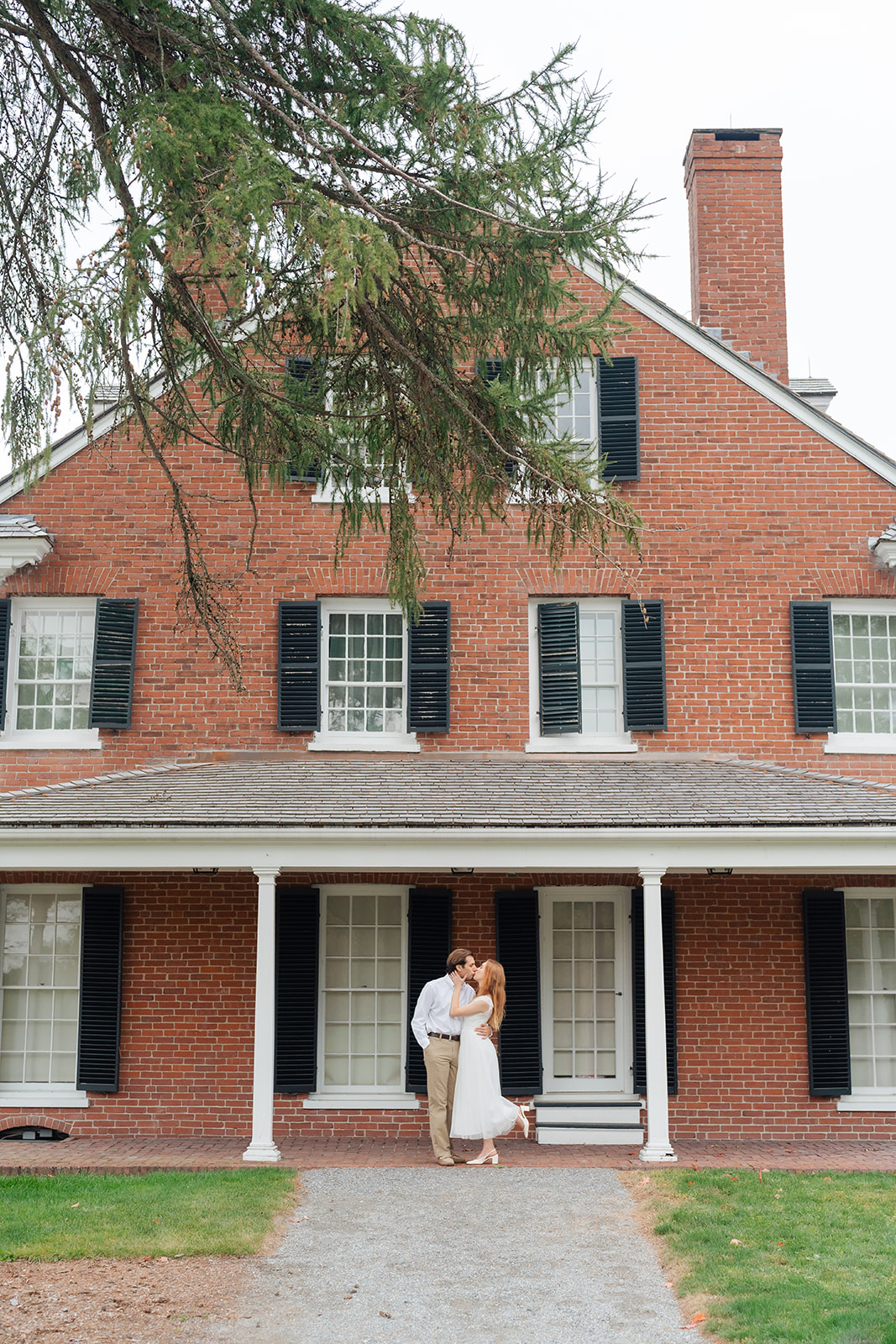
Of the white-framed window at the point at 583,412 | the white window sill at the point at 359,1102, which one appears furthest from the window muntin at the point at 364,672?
the white window sill at the point at 359,1102

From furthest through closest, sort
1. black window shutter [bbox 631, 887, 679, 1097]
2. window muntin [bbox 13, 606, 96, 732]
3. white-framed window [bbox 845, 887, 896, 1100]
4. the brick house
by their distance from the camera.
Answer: window muntin [bbox 13, 606, 96, 732] → white-framed window [bbox 845, 887, 896, 1100] → black window shutter [bbox 631, 887, 679, 1097] → the brick house

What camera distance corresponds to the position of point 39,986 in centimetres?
1285

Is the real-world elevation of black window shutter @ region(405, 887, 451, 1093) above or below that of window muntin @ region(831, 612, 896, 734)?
below

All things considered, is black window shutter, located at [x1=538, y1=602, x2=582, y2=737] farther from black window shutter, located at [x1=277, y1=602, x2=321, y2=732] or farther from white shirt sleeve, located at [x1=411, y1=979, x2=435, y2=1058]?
white shirt sleeve, located at [x1=411, y1=979, x2=435, y2=1058]

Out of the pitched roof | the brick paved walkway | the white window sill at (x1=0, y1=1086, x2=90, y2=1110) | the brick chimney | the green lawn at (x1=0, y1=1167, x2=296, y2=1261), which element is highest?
the brick chimney

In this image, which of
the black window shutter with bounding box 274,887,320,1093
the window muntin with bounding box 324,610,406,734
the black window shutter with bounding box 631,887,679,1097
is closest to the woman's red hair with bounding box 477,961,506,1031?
the black window shutter with bounding box 631,887,679,1097

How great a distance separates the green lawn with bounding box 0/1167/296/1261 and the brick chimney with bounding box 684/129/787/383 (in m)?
10.1

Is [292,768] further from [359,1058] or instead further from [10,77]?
[10,77]

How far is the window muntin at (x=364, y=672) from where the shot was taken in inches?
544

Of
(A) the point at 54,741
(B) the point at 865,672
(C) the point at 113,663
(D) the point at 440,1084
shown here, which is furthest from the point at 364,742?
(B) the point at 865,672

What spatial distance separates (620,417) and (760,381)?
60.1 inches

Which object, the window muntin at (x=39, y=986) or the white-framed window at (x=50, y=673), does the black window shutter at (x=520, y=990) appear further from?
the white-framed window at (x=50, y=673)

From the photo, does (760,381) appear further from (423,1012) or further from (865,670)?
(423,1012)

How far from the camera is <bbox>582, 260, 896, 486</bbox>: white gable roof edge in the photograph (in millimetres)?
14102
